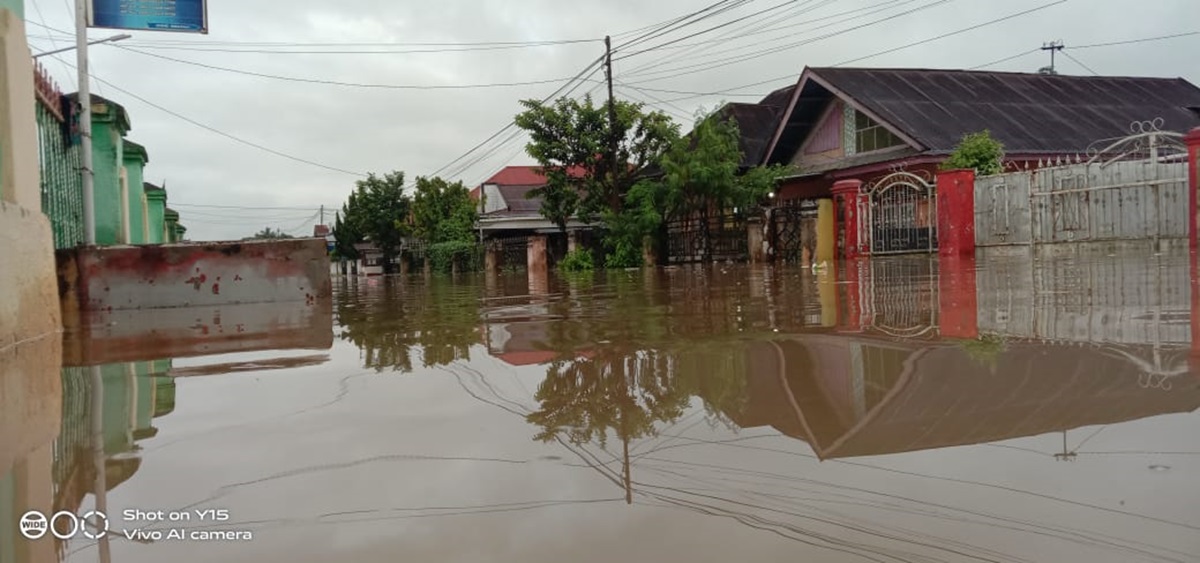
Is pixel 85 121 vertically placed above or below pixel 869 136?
below

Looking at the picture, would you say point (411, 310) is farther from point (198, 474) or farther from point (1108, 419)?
point (1108, 419)

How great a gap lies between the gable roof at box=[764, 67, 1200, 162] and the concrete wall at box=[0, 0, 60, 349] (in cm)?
1908

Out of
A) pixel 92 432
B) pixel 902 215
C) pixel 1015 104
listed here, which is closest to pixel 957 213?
pixel 902 215

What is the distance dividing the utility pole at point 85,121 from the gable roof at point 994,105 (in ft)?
58.3

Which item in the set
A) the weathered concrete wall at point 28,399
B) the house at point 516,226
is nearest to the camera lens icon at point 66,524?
the weathered concrete wall at point 28,399

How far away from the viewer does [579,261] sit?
27266 mm

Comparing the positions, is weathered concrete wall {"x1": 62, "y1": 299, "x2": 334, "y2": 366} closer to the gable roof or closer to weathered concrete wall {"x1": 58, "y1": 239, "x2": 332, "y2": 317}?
weathered concrete wall {"x1": 58, "y1": 239, "x2": 332, "y2": 317}

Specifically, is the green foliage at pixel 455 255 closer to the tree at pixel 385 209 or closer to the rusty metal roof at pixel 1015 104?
the tree at pixel 385 209

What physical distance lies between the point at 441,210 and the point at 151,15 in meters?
33.7

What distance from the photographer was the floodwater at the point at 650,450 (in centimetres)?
176

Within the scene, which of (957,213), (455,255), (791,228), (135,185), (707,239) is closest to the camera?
(957,213)

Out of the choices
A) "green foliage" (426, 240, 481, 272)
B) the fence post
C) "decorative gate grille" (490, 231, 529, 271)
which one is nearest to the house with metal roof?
the fence post

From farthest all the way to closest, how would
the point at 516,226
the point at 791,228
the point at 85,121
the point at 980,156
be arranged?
the point at 516,226 < the point at 791,228 < the point at 980,156 < the point at 85,121

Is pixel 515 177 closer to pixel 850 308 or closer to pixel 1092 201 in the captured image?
pixel 1092 201
